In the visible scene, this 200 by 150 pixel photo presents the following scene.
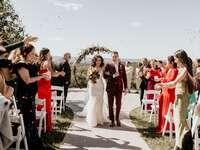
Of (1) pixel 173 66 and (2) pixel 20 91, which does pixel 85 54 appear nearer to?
(1) pixel 173 66

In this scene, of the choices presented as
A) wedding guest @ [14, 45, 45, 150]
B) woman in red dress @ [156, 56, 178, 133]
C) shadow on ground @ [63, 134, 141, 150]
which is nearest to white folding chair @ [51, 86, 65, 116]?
shadow on ground @ [63, 134, 141, 150]

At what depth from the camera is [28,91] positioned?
6988 mm

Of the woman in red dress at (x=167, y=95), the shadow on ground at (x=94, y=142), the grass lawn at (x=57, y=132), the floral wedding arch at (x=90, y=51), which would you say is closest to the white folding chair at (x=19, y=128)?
the grass lawn at (x=57, y=132)

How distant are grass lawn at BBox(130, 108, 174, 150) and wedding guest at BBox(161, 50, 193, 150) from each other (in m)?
1.04

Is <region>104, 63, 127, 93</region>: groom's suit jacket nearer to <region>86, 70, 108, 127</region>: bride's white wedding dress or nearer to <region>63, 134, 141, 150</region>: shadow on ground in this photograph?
<region>86, 70, 108, 127</region>: bride's white wedding dress

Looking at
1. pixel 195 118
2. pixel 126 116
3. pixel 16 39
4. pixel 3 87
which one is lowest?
pixel 126 116

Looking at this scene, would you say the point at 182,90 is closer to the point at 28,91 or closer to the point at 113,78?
the point at 28,91

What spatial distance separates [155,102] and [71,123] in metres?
2.56

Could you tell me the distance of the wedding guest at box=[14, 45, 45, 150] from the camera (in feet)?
22.1

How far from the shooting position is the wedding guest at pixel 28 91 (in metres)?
6.73

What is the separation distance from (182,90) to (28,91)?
278 centimetres

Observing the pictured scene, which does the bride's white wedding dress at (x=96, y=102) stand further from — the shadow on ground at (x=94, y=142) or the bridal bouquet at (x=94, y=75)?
the shadow on ground at (x=94, y=142)

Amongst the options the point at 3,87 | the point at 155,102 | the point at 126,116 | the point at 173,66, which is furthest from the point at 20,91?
the point at 126,116

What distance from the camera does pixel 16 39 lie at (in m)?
16.8
